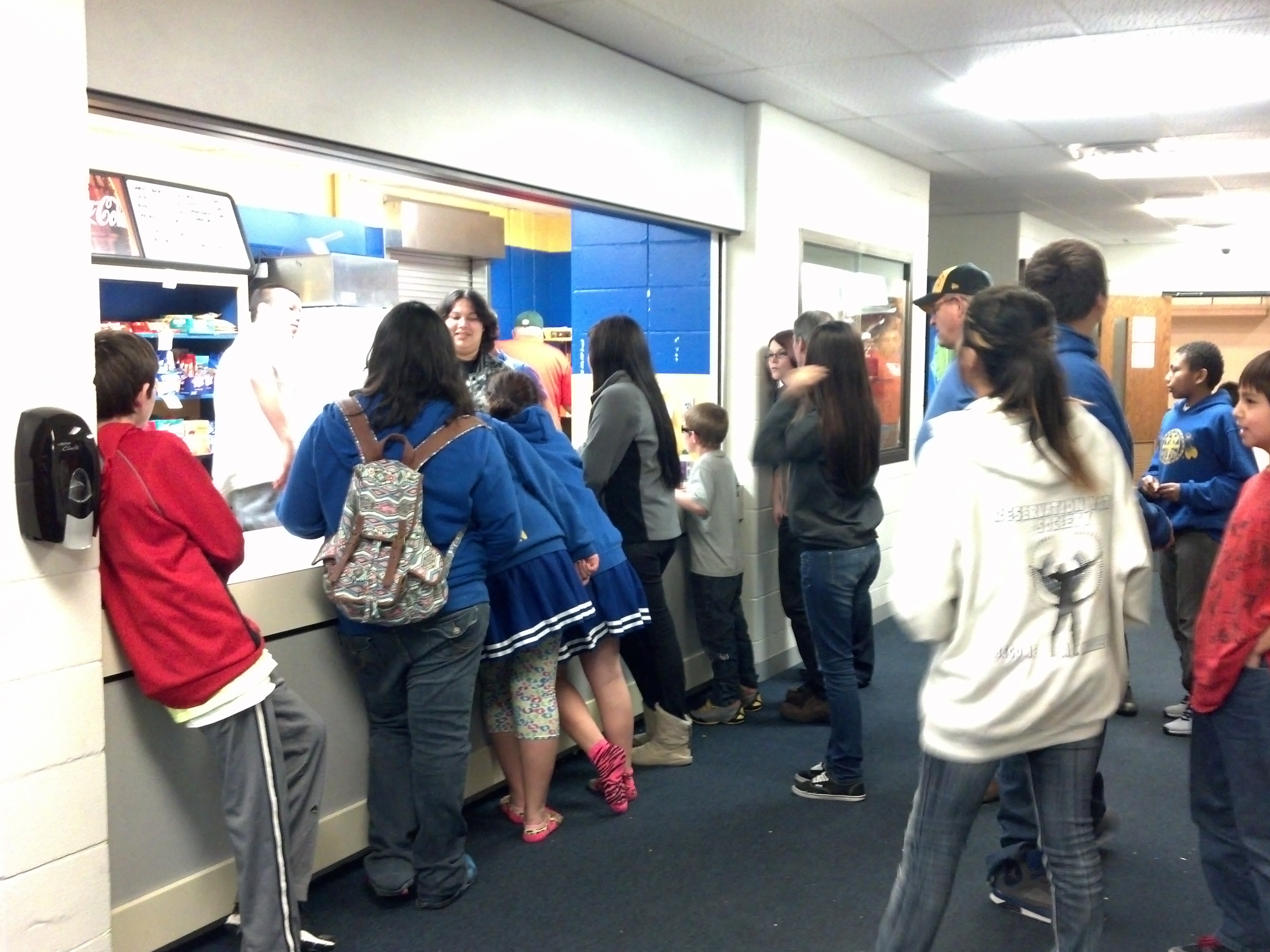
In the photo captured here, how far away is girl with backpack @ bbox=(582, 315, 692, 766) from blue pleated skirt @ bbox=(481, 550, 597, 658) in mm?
563

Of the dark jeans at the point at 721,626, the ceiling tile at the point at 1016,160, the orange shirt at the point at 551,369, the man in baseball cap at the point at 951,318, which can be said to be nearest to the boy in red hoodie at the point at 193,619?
the man in baseball cap at the point at 951,318

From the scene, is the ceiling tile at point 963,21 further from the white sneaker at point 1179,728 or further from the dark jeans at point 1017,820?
the white sneaker at point 1179,728

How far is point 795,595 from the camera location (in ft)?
14.5

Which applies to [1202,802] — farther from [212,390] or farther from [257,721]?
[212,390]

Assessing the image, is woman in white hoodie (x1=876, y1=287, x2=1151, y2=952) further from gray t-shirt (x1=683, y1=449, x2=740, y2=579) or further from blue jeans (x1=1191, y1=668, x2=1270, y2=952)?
gray t-shirt (x1=683, y1=449, x2=740, y2=579)

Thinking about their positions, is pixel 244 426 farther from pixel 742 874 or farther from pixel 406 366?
pixel 742 874

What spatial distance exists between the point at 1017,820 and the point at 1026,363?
128cm

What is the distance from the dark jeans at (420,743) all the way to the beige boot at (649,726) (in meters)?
1.03

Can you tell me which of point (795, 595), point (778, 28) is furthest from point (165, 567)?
point (795, 595)

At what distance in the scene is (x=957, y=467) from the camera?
1860mm

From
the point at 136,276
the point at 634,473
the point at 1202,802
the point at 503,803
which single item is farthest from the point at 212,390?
the point at 1202,802

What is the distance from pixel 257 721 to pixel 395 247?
4.73m

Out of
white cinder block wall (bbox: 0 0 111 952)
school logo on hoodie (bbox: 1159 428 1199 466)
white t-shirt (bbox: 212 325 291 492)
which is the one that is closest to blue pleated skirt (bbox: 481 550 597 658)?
white t-shirt (bbox: 212 325 291 492)

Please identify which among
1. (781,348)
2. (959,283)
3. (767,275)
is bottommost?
(781,348)
